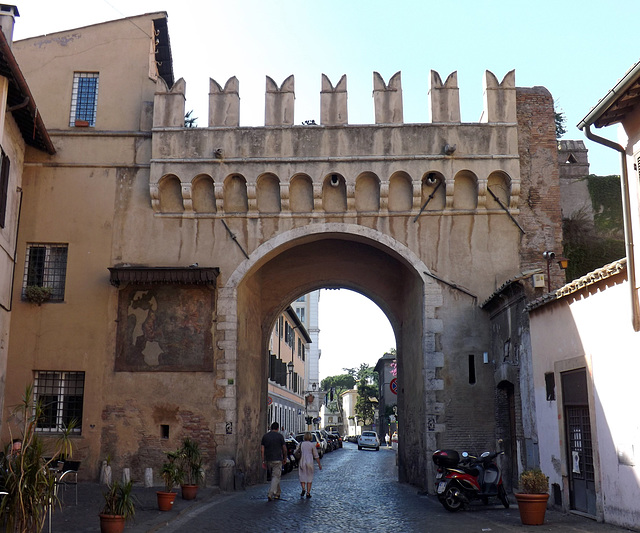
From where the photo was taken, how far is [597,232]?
18.8 m

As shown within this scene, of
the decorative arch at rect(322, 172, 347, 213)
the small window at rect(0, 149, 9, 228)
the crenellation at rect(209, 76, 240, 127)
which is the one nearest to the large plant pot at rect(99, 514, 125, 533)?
the small window at rect(0, 149, 9, 228)

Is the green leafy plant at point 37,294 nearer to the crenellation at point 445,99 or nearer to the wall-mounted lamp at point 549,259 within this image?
the crenellation at point 445,99

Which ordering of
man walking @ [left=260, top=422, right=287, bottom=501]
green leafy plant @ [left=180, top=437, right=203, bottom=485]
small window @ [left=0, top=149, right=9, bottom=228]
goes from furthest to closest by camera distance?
small window @ [left=0, top=149, right=9, bottom=228] → man walking @ [left=260, top=422, right=287, bottom=501] → green leafy plant @ [left=180, top=437, right=203, bottom=485]

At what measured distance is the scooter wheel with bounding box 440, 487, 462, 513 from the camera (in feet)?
41.1

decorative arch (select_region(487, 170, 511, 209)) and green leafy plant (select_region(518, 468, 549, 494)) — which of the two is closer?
green leafy plant (select_region(518, 468, 549, 494))

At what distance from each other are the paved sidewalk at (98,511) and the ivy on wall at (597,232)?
10.5m

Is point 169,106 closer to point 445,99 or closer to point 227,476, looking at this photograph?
point 445,99

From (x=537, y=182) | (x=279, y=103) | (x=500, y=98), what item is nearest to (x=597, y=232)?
(x=537, y=182)

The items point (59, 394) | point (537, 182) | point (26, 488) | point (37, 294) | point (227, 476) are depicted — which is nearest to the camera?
point (26, 488)

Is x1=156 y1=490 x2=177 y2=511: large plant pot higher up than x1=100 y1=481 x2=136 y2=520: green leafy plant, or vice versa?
x1=100 y1=481 x2=136 y2=520: green leafy plant

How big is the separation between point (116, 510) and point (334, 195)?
415 inches

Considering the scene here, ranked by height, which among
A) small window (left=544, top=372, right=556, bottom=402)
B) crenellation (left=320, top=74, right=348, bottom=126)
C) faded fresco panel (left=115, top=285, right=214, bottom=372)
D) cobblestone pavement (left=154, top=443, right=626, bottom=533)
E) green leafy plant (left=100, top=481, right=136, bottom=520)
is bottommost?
cobblestone pavement (left=154, top=443, right=626, bottom=533)

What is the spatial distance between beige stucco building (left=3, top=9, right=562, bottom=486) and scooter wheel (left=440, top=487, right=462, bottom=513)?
390 centimetres

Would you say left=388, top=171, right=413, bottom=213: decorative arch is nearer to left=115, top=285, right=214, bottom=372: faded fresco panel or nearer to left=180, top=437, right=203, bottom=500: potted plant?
left=115, top=285, right=214, bottom=372: faded fresco panel
